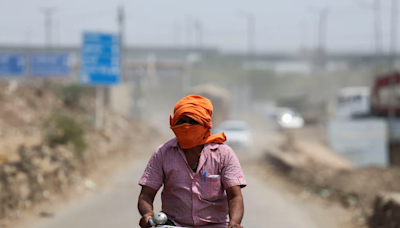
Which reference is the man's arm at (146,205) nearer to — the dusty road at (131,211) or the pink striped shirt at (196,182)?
the pink striped shirt at (196,182)

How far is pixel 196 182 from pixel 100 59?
21514 mm

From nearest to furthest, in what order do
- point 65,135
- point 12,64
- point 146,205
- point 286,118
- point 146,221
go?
point 146,221 → point 146,205 → point 65,135 → point 12,64 → point 286,118

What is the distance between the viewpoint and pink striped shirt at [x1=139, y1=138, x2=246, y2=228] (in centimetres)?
336

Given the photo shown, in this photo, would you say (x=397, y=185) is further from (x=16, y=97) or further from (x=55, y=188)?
(x=16, y=97)

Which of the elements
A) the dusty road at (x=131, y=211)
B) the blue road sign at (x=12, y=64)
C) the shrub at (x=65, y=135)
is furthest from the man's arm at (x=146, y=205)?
the blue road sign at (x=12, y=64)

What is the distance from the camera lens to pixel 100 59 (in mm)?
24188

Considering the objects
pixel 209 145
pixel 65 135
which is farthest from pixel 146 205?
pixel 65 135

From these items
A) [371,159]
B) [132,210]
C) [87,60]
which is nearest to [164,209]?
[132,210]

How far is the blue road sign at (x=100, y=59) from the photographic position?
23922 mm

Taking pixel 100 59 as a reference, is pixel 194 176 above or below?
below

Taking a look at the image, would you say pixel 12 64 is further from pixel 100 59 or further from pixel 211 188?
pixel 211 188

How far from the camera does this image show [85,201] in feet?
37.5

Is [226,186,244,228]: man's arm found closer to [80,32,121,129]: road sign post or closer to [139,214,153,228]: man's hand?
[139,214,153,228]: man's hand

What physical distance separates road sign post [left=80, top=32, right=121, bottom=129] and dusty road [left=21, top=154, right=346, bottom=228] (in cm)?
1076
